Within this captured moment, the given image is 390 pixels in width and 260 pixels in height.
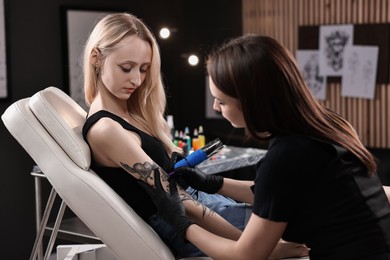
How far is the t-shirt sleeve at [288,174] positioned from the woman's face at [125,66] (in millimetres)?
709

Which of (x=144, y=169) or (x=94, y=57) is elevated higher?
(x=94, y=57)

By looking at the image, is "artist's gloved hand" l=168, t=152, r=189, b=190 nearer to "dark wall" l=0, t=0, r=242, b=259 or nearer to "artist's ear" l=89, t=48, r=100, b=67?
"artist's ear" l=89, t=48, r=100, b=67

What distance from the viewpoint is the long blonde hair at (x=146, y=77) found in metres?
2.22

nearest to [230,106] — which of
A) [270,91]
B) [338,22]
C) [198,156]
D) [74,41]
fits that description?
[270,91]

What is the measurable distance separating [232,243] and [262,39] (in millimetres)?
503

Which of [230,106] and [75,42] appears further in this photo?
[75,42]

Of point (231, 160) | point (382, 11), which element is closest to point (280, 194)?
point (231, 160)

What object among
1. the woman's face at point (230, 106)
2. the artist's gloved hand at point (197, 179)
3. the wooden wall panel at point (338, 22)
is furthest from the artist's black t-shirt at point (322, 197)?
the wooden wall panel at point (338, 22)

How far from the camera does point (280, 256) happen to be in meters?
1.98

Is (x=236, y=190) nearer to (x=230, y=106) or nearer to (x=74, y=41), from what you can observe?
(x=230, y=106)

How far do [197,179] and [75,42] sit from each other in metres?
2.25

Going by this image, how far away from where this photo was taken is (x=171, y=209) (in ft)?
6.31

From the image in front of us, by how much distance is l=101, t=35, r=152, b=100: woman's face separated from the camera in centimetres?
220

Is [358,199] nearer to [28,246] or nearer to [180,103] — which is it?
[28,246]
